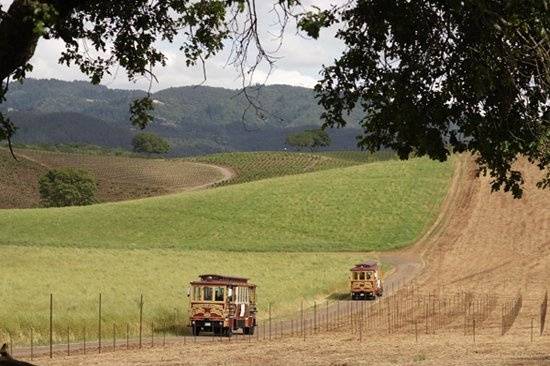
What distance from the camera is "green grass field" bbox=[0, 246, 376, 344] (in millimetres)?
43469

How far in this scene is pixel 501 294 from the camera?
63.6 m

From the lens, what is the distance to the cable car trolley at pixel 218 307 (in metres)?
44.9

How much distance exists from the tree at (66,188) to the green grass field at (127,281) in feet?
254

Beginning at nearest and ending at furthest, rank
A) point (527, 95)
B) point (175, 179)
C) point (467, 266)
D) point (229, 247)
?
point (527, 95)
point (467, 266)
point (229, 247)
point (175, 179)

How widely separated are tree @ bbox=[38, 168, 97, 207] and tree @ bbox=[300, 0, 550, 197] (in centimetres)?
15087

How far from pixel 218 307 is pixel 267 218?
6895cm

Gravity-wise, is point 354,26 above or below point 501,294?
above

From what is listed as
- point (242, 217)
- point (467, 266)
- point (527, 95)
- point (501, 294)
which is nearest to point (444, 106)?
point (527, 95)

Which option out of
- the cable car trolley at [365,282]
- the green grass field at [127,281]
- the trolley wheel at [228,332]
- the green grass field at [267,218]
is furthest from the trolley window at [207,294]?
the green grass field at [267,218]

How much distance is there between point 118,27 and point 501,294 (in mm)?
50219

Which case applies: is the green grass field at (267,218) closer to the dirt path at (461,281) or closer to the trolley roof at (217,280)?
the dirt path at (461,281)

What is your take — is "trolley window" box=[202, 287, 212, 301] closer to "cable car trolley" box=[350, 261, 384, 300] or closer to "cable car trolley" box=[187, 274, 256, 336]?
"cable car trolley" box=[187, 274, 256, 336]

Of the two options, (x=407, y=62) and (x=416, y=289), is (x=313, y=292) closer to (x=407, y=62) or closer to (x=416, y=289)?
(x=416, y=289)

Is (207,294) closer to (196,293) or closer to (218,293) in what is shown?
(218,293)
